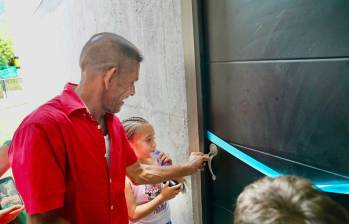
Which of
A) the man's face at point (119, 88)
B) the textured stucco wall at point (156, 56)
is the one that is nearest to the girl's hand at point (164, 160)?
the textured stucco wall at point (156, 56)

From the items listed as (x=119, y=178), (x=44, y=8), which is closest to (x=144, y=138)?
(x=119, y=178)

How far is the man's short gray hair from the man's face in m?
0.03

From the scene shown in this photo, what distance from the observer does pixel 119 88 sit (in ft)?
4.97

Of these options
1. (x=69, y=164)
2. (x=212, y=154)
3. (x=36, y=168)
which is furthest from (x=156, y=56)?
(x=36, y=168)

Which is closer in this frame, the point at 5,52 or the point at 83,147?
the point at 83,147

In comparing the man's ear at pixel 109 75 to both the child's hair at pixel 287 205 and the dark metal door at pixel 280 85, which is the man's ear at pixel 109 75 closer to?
the dark metal door at pixel 280 85

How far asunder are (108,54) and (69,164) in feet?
1.73

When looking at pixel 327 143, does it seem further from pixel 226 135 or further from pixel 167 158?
pixel 167 158

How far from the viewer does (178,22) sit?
180 centimetres

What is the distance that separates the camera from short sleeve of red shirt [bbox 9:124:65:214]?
126cm

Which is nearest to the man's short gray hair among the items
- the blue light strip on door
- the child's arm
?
the blue light strip on door

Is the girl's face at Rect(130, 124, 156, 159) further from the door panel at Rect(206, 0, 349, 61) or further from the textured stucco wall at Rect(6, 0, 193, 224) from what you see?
the door panel at Rect(206, 0, 349, 61)

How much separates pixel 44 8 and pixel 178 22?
17.2 feet

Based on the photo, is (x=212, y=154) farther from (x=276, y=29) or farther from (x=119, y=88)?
(x=276, y=29)
